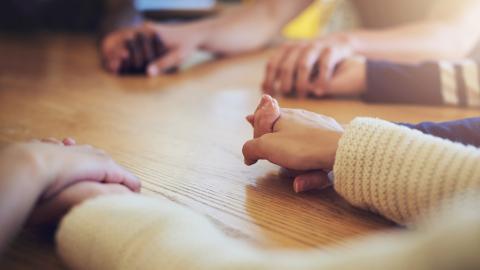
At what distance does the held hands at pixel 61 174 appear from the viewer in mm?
488

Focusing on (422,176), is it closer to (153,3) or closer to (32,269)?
(32,269)

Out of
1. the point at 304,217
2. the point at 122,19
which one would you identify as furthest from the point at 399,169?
the point at 122,19

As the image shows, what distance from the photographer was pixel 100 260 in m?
0.44

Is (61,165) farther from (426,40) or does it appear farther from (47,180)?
(426,40)

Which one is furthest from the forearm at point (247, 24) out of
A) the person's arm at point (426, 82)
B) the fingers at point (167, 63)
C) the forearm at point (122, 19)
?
the person's arm at point (426, 82)

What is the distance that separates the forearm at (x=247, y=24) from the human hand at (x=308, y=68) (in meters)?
0.47

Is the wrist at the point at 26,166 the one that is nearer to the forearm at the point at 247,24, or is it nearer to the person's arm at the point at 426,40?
the person's arm at the point at 426,40

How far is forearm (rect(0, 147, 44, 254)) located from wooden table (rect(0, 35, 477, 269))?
0.19ft

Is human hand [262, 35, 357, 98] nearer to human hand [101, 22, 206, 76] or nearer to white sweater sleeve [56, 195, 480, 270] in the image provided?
human hand [101, 22, 206, 76]

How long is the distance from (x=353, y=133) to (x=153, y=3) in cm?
214

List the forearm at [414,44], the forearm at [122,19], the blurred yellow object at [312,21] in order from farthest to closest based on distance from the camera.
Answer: the blurred yellow object at [312,21] < the forearm at [122,19] < the forearm at [414,44]

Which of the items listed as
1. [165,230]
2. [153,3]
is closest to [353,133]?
[165,230]

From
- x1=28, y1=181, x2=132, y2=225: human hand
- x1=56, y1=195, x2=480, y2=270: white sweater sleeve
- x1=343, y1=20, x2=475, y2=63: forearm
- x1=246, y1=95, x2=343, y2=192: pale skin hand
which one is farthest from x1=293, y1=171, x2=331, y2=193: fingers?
x1=343, y1=20, x2=475, y2=63: forearm

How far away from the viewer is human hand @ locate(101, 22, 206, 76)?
1.54 meters
